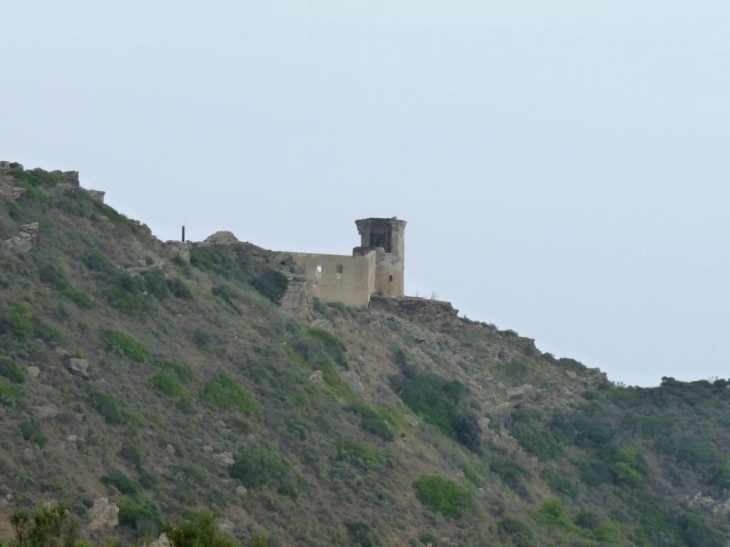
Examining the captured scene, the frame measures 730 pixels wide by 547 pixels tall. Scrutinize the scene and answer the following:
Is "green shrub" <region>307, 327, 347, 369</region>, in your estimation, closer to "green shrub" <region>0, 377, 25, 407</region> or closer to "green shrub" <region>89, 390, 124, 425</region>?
"green shrub" <region>89, 390, 124, 425</region>

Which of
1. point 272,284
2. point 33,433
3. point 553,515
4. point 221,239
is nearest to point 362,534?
point 33,433

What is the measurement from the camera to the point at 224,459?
36438mm

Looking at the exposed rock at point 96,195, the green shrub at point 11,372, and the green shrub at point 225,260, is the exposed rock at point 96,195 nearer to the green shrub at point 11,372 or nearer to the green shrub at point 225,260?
the green shrub at point 225,260

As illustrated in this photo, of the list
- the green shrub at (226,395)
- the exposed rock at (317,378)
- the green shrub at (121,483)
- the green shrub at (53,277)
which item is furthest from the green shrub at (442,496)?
the green shrub at (53,277)

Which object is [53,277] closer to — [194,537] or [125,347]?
[125,347]

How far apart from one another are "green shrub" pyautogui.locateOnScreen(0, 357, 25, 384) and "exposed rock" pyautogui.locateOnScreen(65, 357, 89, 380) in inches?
61.1

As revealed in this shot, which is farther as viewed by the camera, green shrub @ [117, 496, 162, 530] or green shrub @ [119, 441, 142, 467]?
green shrub @ [119, 441, 142, 467]

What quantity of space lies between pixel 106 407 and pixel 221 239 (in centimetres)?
1838

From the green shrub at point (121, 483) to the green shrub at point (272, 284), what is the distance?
17574mm

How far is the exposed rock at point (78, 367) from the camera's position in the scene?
120 feet

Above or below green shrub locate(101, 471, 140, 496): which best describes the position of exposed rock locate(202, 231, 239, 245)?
above

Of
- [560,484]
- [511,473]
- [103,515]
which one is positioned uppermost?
[511,473]

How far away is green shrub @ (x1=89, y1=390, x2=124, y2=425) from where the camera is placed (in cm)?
3534

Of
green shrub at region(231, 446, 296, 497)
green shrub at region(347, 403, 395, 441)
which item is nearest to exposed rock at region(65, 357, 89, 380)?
green shrub at region(231, 446, 296, 497)
